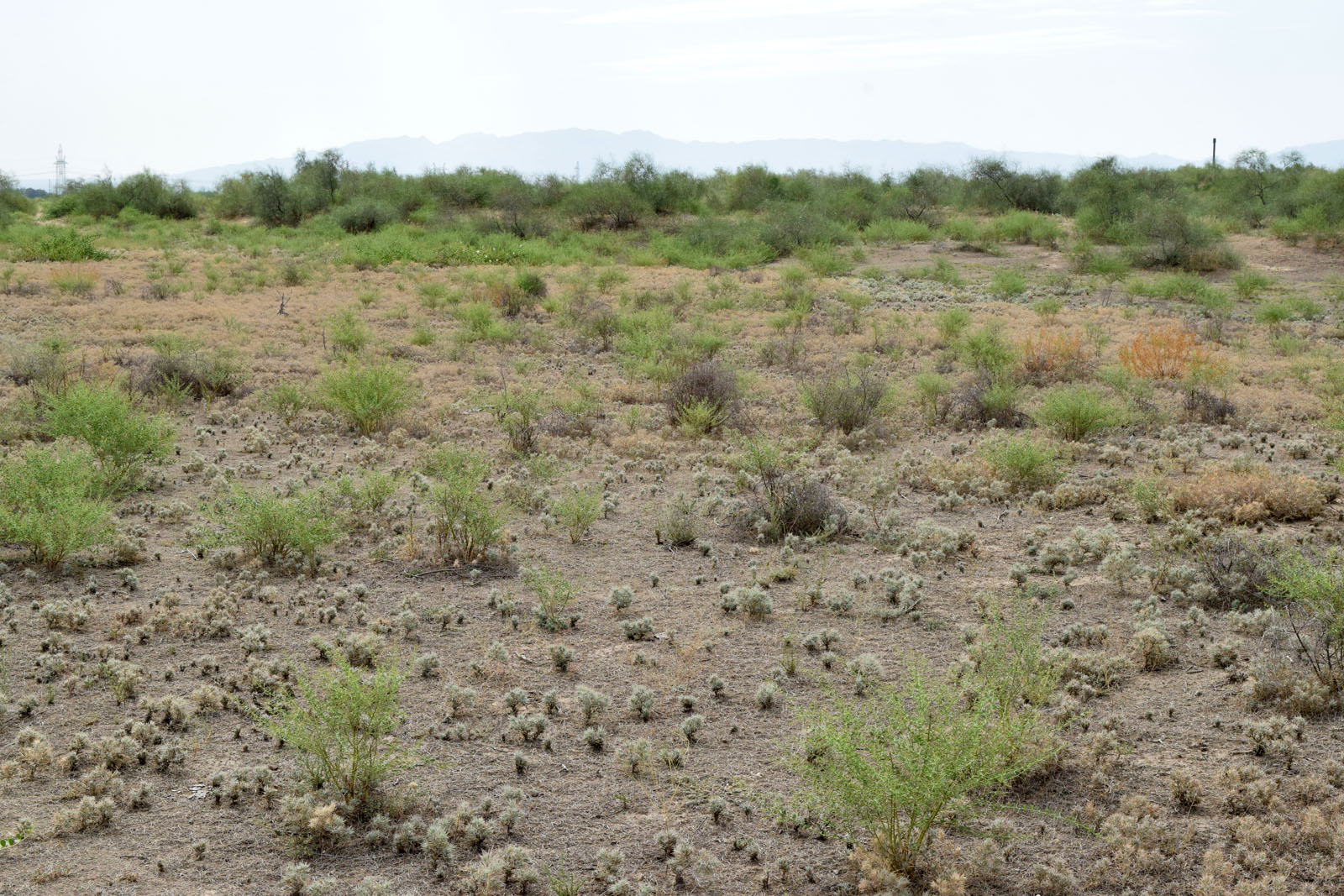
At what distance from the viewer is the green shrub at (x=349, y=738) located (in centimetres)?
498

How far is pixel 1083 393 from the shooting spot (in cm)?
1180

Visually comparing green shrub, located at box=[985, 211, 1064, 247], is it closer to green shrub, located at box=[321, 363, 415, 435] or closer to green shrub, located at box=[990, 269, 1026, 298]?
green shrub, located at box=[990, 269, 1026, 298]

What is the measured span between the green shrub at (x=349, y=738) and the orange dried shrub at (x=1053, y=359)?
11.7m

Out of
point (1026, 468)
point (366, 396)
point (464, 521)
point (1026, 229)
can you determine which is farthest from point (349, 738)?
point (1026, 229)

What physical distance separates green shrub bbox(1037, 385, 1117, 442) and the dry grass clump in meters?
2.32

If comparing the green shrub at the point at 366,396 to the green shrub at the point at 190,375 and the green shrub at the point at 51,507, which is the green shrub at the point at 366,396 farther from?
the green shrub at the point at 51,507

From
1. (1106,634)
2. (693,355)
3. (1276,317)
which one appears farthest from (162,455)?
(1276,317)

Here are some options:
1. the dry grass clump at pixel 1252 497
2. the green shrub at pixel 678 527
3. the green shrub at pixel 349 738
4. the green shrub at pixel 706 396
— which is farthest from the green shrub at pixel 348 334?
the green shrub at pixel 349 738

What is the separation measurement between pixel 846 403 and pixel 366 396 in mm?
5428

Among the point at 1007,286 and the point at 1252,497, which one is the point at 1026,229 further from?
the point at 1252,497

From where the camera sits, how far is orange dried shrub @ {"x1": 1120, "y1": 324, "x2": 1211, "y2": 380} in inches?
566

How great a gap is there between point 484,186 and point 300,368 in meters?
31.0

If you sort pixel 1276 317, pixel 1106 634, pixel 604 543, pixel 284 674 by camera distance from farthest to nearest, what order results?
pixel 1276 317, pixel 604 543, pixel 1106 634, pixel 284 674

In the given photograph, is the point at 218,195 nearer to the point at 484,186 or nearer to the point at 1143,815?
the point at 484,186
